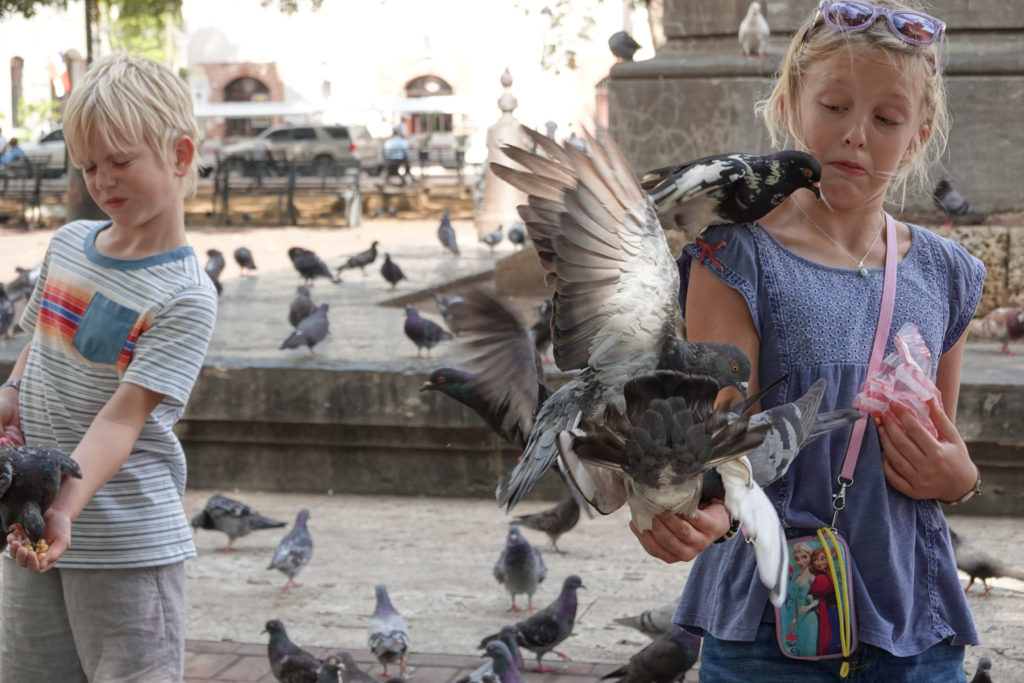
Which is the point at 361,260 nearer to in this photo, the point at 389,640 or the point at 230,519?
the point at 230,519

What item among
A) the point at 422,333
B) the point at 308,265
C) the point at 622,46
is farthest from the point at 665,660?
the point at 308,265

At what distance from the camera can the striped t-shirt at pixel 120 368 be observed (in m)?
2.87

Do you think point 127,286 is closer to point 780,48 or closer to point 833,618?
Result: point 833,618

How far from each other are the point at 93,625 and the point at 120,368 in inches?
21.6

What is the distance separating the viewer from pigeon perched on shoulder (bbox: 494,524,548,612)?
5.38m

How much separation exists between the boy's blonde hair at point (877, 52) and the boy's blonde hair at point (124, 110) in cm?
123

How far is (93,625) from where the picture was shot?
287 centimetres

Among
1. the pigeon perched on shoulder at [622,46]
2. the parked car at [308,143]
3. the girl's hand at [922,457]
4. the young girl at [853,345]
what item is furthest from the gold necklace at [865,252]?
the parked car at [308,143]

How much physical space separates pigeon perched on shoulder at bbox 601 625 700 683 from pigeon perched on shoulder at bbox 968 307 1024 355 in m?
4.28

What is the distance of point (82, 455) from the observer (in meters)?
2.68

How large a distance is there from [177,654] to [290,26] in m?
50.3

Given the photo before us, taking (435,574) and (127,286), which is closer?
(127,286)

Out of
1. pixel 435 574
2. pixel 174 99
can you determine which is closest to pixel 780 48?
pixel 435 574

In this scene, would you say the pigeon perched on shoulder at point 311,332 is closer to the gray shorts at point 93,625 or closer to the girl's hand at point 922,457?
the gray shorts at point 93,625
